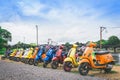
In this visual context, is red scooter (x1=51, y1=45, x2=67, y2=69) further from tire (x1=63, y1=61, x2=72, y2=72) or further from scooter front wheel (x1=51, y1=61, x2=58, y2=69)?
tire (x1=63, y1=61, x2=72, y2=72)

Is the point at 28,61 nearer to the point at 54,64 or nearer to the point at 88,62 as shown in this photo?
the point at 54,64

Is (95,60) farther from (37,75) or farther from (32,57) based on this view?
(32,57)

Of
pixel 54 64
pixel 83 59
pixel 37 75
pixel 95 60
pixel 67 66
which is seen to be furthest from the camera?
pixel 54 64

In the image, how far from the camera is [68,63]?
1312 cm

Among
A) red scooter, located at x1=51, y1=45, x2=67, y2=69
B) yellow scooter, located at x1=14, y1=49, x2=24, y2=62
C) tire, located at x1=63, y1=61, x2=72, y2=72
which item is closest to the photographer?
tire, located at x1=63, y1=61, x2=72, y2=72

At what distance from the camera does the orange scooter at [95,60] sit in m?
11.6

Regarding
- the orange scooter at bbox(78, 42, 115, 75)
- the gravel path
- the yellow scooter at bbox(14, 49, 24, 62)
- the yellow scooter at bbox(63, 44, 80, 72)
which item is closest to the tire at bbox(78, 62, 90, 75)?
the orange scooter at bbox(78, 42, 115, 75)

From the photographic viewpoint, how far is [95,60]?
39.5 ft

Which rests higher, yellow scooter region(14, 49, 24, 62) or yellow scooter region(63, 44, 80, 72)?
yellow scooter region(14, 49, 24, 62)

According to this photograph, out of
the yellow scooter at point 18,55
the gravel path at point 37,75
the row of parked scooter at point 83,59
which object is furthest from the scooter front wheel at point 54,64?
the yellow scooter at point 18,55

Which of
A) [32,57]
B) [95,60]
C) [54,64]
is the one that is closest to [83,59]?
[95,60]

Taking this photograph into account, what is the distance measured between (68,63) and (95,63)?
1491mm

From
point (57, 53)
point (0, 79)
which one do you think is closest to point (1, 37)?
point (57, 53)

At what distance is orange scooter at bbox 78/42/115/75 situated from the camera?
11.6 meters
